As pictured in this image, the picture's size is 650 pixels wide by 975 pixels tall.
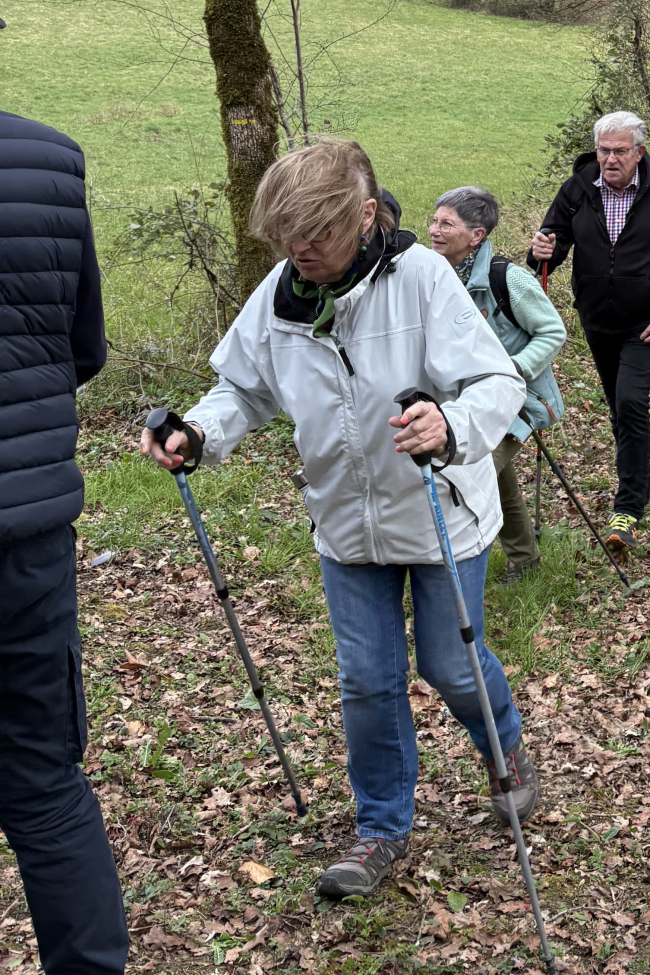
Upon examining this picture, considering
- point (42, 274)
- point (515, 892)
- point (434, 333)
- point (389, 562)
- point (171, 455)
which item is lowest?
point (515, 892)

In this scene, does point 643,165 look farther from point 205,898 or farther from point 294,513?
point 205,898

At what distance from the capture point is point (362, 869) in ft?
11.4

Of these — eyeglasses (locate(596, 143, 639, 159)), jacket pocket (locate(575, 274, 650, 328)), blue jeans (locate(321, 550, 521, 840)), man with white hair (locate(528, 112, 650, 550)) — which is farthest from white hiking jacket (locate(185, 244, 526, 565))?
eyeglasses (locate(596, 143, 639, 159))

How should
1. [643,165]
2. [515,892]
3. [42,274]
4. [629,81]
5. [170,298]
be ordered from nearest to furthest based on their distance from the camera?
[42,274], [515,892], [643,165], [170,298], [629,81]

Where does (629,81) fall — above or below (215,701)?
above

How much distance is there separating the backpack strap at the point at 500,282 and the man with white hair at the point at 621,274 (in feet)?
4.09

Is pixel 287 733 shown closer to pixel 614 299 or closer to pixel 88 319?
pixel 88 319

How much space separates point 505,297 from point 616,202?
167cm

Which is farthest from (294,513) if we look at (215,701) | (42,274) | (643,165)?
(42,274)

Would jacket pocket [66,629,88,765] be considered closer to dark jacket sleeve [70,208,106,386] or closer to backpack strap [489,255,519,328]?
dark jacket sleeve [70,208,106,386]

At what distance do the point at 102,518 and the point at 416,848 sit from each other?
3.96 m

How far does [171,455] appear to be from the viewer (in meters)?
2.98

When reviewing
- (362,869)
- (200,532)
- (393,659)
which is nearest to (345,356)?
(200,532)

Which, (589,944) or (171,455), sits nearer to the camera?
(171,455)
